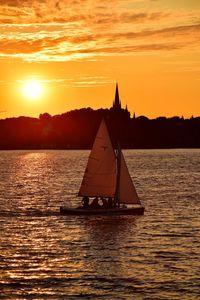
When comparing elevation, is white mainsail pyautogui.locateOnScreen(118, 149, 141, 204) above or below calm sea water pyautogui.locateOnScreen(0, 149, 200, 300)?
above

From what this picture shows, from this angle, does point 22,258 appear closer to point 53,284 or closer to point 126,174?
point 53,284

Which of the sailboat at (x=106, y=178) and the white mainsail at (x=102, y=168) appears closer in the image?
the sailboat at (x=106, y=178)

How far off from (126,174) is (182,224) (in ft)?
31.7

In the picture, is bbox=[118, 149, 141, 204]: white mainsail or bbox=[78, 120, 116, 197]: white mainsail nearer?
bbox=[118, 149, 141, 204]: white mainsail

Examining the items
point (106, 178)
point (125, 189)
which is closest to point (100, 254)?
point (125, 189)

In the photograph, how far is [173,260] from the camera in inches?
2194

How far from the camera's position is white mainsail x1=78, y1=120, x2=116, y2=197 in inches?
3206

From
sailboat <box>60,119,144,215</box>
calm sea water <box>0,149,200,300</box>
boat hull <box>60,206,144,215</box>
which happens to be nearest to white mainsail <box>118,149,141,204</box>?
sailboat <box>60,119,144,215</box>

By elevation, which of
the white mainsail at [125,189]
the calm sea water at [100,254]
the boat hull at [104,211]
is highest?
the white mainsail at [125,189]

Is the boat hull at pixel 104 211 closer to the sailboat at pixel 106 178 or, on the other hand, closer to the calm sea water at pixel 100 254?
the sailboat at pixel 106 178

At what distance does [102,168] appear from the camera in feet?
268

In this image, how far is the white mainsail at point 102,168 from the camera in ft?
267

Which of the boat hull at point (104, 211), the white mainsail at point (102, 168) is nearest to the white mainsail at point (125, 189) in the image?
the white mainsail at point (102, 168)

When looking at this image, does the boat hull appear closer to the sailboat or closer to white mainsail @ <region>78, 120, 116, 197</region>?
the sailboat
